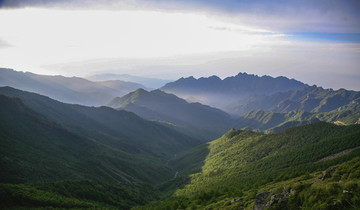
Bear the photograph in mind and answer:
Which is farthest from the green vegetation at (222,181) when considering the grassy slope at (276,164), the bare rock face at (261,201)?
the bare rock face at (261,201)

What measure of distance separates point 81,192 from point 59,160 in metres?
70.3

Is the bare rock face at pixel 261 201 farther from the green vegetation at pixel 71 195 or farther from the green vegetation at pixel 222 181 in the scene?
the green vegetation at pixel 71 195

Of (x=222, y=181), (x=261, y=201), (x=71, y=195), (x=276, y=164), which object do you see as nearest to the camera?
(x=261, y=201)

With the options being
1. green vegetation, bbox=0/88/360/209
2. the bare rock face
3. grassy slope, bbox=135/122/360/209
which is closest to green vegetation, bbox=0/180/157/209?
green vegetation, bbox=0/88/360/209

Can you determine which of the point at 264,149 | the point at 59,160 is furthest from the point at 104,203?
the point at 264,149

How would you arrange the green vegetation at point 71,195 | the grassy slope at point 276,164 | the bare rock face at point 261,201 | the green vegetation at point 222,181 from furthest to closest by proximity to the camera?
1. the green vegetation at point 71,195
2. the grassy slope at point 276,164
3. the bare rock face at point 261,201
4. the green vegetation at point 222,181

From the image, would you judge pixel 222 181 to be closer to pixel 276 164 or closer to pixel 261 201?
pixel 276 164

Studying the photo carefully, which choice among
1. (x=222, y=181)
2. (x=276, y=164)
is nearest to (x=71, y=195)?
(x=222, y=181)

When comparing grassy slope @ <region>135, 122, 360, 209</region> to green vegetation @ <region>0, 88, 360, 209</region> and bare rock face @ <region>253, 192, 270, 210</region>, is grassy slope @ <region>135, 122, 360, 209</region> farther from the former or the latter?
bare rock face @ <region>253, 192, 270, 210</region>

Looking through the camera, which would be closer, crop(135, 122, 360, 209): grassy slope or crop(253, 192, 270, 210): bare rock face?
crop(253, 192, 270, 210): bare rock face

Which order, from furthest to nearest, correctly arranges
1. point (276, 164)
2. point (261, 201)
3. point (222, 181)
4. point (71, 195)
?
point (222, 181) < point (276, 164) < point (71, 195) < point (261, 201)

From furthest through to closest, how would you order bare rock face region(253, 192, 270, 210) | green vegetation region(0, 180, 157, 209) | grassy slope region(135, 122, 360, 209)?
1. green vegetation region(0, 180, 157, 209)
2. grassy slope region(135, 122, 360, 209)
3. bare rock face region(253, 192, 270, 210)

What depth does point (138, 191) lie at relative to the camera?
16300 cm

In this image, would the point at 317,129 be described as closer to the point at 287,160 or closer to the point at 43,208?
the point at 287,160
